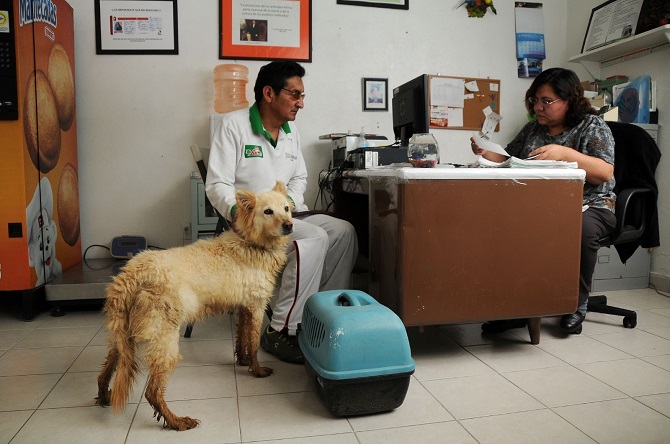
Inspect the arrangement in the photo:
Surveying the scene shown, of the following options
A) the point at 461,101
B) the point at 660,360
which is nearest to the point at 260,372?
the point at 660,360

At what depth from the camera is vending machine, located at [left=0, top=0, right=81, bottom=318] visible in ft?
7.94

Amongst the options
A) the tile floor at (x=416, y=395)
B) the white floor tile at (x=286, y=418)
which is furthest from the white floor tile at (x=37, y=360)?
the white floor tile at (x=286, y=418)

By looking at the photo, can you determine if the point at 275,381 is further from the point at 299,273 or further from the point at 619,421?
the point at 619,421

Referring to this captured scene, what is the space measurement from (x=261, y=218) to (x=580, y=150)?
1.59 metres

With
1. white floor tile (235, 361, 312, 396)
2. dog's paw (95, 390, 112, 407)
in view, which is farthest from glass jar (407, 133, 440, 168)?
dog's paw (95, 390, 112, 407)

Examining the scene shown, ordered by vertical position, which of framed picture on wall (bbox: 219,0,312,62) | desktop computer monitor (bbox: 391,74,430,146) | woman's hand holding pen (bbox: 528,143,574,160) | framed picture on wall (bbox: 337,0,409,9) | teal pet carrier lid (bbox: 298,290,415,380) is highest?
framed picture on wall (bbox: 337,0,409,9)

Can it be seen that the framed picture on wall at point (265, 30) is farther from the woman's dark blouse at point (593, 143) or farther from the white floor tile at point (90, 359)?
the white floor tile at point (90, 359)

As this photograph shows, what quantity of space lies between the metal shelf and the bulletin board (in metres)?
0.66

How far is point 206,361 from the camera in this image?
199 centimetres

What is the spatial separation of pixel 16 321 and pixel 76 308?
307mm

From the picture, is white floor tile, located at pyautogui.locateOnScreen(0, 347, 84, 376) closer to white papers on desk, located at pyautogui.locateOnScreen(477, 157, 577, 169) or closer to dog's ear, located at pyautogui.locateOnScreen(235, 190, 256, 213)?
dog's ear, located at pyautogui.locateOnScreen(235, 190, 256, 213)

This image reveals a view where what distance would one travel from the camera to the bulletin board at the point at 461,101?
3604 millimetres

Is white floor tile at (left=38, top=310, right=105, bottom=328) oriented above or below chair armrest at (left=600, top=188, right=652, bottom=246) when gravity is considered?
below

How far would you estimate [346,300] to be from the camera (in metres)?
1.66
